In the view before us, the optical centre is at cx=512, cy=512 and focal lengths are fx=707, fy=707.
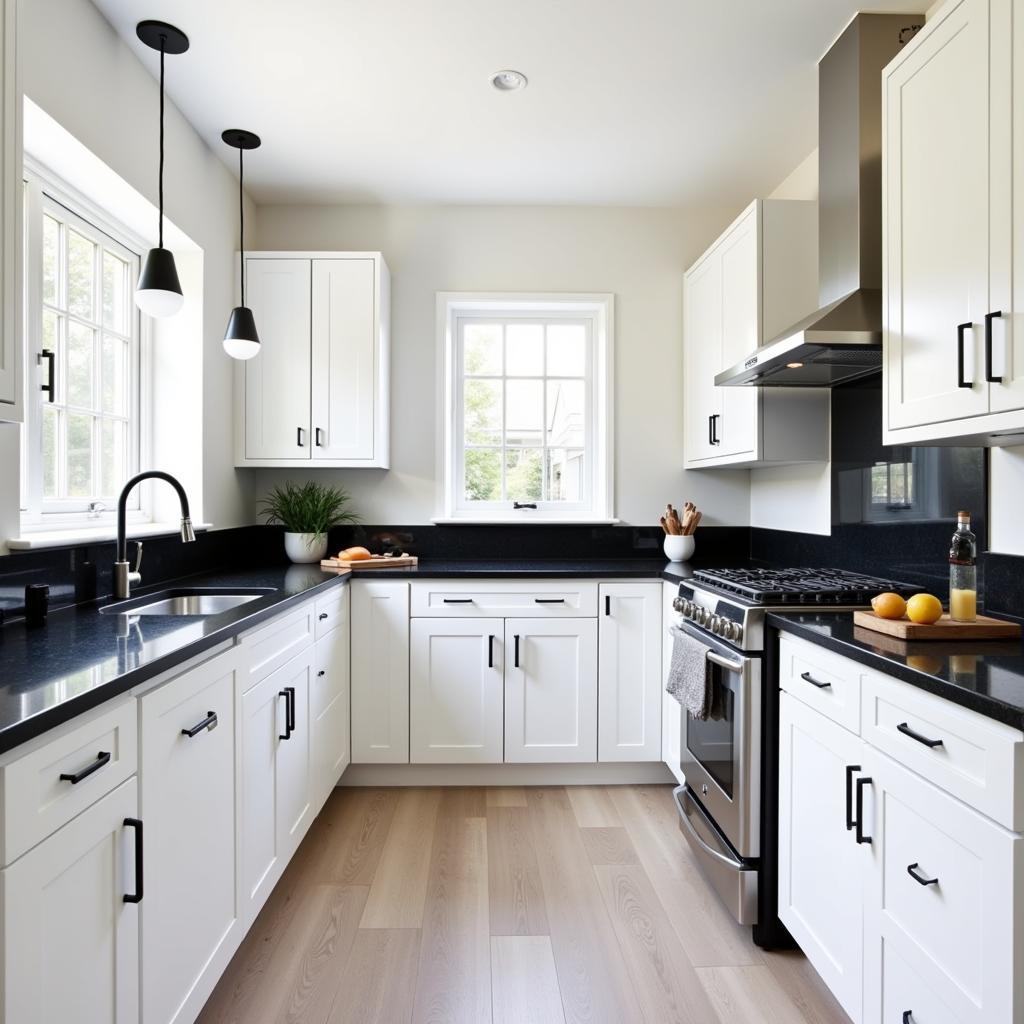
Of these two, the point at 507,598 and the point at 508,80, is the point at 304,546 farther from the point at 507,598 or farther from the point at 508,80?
the point at 508,80

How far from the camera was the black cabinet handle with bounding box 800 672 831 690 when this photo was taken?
170 cm

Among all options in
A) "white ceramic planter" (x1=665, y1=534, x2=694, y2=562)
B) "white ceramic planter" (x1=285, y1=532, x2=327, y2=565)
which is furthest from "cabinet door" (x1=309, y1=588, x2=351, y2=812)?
"white ceramic planter" (x1=665, y1=534, x2=694, y2=562)

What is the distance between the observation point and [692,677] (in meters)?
2.32

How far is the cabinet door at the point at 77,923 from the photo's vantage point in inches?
37.3

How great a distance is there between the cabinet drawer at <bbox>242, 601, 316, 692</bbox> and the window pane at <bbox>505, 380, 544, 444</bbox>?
1557mm

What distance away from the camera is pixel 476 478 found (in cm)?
367

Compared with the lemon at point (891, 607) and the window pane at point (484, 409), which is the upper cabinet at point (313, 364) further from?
the lemon at point (891, 607)

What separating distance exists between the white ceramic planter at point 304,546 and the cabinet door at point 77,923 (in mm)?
2092

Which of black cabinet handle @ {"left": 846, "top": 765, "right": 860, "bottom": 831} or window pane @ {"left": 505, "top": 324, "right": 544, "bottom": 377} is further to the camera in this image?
window pane @ {"left": 505, "top": 324, "right": 544, "bottom": 377}

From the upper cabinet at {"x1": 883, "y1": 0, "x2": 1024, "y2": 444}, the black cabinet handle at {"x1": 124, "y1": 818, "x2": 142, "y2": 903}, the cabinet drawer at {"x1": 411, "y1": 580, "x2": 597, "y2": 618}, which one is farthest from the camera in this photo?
the cabinet drawer at {"x1": 411, "y1": 580, "x2": 597, "y2": 618}

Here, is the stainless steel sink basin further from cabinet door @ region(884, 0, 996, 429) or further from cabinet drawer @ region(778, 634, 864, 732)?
cabinet door @ region(884, 0, 996, 429)

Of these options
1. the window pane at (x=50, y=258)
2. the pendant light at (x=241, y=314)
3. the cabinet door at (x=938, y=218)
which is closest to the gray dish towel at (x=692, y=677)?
the cabinet door at (x=938, y=218)

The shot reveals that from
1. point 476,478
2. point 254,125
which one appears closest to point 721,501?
point 476,478

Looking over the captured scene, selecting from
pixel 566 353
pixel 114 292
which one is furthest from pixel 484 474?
pixel 114 292
